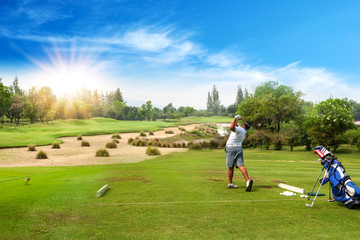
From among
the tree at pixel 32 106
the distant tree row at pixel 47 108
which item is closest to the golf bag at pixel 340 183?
the distant tree row at pixel 47 108

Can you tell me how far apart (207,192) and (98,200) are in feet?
10.7

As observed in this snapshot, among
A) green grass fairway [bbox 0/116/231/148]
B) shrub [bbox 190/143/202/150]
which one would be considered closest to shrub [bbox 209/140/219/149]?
shrub [bbox 190/143/202/150]

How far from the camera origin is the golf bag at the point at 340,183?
616 cm

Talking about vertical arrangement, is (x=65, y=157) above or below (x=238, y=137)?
below

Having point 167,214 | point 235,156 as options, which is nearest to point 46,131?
point 235,156

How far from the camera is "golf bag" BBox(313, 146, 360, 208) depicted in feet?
20.2

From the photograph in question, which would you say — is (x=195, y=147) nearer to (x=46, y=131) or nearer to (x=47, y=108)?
(x=46, y=131)

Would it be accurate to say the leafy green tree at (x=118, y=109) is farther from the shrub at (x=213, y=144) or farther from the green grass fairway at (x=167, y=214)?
the green grass fairway at (x=167, y=214)

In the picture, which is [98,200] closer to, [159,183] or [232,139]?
[159,183]

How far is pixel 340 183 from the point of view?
6434 millimetres

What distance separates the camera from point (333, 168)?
664 centimetres

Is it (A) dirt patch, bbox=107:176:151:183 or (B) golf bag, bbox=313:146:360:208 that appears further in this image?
(A) dirt patch, bbox=107:176:151:183

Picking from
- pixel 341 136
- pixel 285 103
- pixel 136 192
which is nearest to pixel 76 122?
pixel 285 103

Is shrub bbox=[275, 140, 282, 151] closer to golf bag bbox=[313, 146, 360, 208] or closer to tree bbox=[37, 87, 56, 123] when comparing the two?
golf bag bbox=[313, 146, 360, 208]
